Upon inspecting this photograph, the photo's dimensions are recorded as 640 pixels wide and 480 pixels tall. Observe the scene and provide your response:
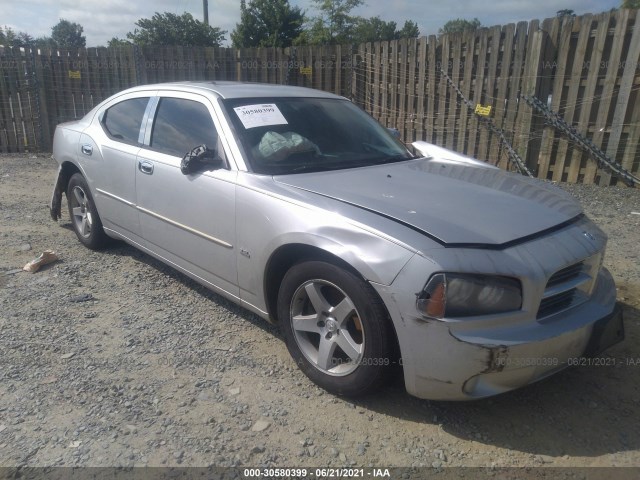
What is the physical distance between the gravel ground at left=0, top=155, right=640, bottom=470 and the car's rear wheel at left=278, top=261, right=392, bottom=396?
7.1 inches

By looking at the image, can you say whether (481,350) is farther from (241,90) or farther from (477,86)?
(477,86)

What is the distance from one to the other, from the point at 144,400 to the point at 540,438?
Result: 2103 mm

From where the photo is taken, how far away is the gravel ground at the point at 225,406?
95.0 inches

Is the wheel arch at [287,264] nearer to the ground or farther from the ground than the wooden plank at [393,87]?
nearer to the ground

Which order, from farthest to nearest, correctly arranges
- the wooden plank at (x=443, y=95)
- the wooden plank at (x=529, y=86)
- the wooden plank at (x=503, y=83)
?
the wooden plank at (x=443, y=95) → the wooden plank at (x=503, y=83) → the wooden plank at (x=529, y=86)

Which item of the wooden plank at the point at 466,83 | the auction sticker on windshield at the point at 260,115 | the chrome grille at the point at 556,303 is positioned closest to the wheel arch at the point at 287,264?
the chrome grille at the point at 556,303

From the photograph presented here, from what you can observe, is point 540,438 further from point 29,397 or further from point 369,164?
point 29,397

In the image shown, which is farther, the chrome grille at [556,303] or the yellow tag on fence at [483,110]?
the yellow tag on fence at [483,110]

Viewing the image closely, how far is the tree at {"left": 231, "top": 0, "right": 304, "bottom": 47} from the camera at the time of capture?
36031mm

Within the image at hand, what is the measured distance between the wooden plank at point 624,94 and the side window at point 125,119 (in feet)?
20.9

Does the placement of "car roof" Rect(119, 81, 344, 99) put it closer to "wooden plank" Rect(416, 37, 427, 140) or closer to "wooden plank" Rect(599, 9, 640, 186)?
"wooden plank" Rect(599, 9, 640, 186)

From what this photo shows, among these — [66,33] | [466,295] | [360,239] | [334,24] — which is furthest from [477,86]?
[66,33]

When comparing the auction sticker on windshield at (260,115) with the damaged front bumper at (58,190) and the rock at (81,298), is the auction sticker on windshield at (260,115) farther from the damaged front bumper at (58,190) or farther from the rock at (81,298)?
the damaged front bumper at (58,190)

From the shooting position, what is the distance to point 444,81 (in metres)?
8.73
